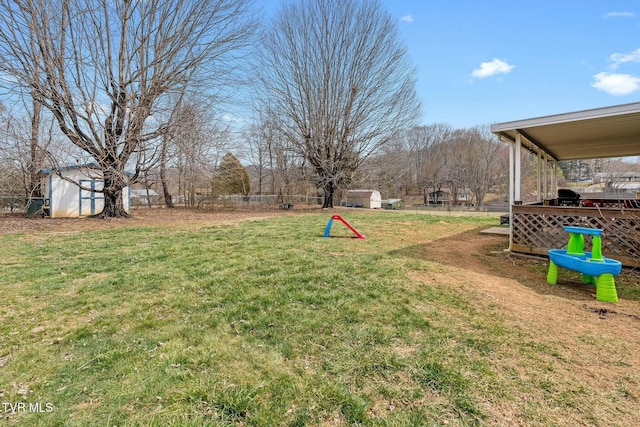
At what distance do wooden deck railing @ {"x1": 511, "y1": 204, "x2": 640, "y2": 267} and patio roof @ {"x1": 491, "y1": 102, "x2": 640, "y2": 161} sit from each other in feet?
5.25

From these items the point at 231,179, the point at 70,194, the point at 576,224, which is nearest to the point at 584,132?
the point at 576,224

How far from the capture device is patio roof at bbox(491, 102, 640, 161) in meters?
5.12

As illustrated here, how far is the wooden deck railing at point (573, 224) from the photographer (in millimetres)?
4900

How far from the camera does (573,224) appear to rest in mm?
5516

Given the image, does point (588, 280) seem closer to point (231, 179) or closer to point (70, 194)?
point (70, 194)

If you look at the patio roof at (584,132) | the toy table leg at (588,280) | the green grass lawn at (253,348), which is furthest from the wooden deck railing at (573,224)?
the green grass lawn at (253,348)

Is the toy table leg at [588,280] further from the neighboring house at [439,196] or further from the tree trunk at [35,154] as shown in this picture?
the neighboring house at [439,196]

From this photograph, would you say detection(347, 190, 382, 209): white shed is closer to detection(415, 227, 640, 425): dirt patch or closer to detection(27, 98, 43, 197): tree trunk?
detection(27, 98, 43, 197): tree trunk

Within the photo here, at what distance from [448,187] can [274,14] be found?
1236 inches

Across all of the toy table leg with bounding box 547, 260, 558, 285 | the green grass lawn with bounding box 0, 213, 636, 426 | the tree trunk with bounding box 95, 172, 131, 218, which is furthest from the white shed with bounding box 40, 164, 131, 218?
the toy table leg with bounding box 547, 260, 558, 285

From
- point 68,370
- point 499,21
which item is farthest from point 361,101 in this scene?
point 68,370

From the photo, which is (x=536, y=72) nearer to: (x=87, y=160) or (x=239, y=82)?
(x=239, y=82)

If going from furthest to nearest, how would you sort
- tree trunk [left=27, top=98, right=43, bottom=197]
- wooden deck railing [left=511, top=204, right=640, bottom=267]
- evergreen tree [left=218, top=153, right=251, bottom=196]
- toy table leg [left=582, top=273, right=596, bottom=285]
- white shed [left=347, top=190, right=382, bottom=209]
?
white shed [left=347, top=190, right=382, bottom=209], evergreen tree [left=218, top=153, right=251, bottom=196], tree trunk [left=27, top=98, right=43, bottom=197], wooden deck railing [left=511, top=204, right=640, bottom=267], toy table leg [left=582, top=273, right=596, bottom=285]

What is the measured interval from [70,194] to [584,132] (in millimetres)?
19112
